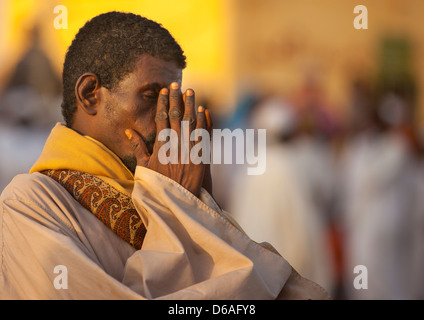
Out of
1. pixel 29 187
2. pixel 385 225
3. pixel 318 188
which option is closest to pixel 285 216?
pixel 318 188

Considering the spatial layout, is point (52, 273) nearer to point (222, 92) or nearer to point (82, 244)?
point (82, 244)

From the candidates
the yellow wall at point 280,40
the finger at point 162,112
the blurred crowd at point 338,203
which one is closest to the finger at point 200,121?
the finger at point 162,112

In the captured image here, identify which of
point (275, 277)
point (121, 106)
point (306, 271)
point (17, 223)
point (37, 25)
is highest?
point (37, 25)

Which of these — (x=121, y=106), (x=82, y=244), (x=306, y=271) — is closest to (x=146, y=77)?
(x=121, y=106)

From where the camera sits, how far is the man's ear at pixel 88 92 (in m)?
3.81

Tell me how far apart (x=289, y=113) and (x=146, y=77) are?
5928mm

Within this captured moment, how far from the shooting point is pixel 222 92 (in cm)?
1327

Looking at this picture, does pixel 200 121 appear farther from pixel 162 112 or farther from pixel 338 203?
pixel 338 203

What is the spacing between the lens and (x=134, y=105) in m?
3.73

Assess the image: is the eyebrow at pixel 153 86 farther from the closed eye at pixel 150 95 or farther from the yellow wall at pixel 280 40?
the yellow wall at pixel 280 40

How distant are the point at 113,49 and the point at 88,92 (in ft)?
0.75

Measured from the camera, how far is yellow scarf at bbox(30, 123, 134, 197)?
3625 mm

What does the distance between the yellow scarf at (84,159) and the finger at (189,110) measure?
0.40m

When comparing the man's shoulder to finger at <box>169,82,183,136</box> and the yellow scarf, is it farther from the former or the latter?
finger at <box>169,82,183,136</box>
